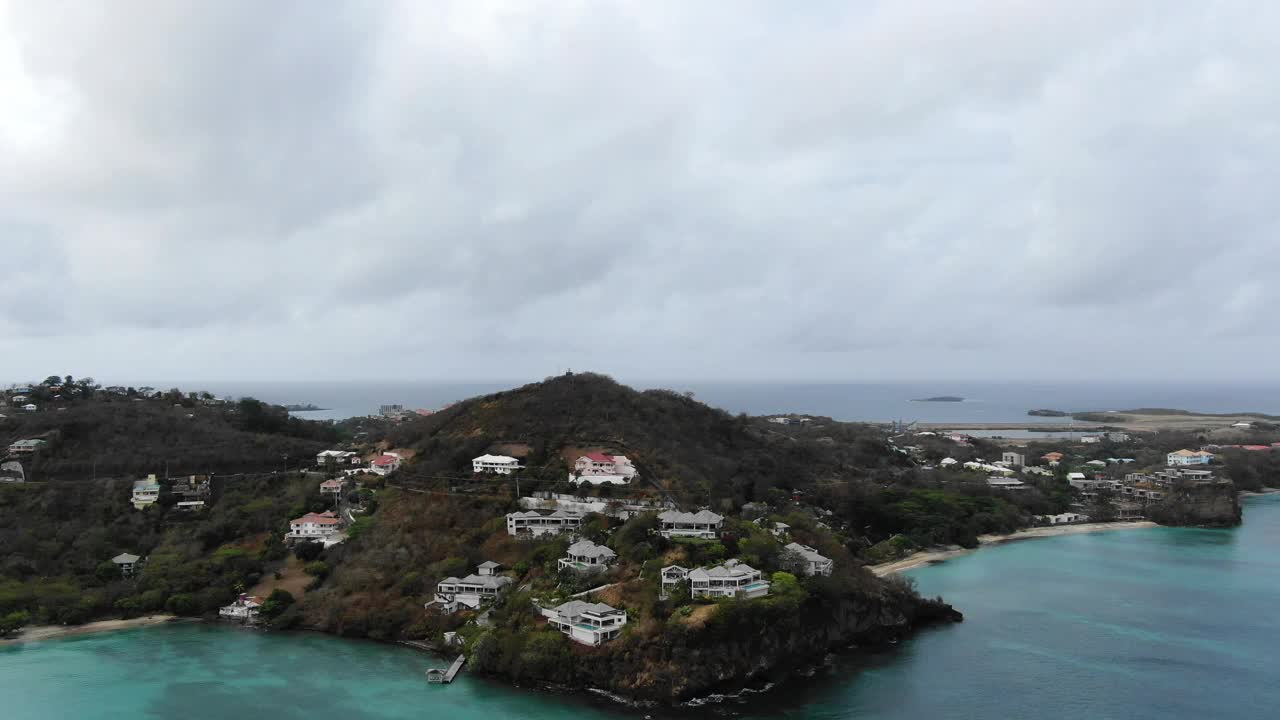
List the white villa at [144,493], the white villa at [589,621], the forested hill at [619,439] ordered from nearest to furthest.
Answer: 1. the white villa at [589,621]
2. the forested hill at [619,439]
3. the white villa at [144,493]

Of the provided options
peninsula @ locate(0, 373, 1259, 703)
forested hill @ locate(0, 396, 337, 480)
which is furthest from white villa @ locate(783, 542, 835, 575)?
forested hill @ locate(0, 396, 337, 480)

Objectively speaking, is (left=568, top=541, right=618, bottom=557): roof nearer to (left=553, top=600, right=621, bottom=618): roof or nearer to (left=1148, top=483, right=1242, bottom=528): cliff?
(left=553, top=600, right=621, bottom=618): roof

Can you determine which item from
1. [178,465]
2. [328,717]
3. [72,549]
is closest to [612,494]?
[328,717]

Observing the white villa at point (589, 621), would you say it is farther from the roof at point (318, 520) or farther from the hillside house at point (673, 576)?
the roof at point (318, 520)

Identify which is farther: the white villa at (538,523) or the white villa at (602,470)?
the white villa at (602,470)

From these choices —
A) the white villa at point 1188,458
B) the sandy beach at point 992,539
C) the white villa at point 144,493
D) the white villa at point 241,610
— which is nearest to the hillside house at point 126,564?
the white villa at point 144,493
